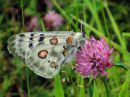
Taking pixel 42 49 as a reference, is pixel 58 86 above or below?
below

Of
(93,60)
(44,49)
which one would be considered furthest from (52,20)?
(93,60)

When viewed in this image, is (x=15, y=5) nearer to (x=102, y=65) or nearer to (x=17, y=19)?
(x=17, y=19)

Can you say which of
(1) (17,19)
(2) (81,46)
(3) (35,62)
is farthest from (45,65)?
(1) (17,19)

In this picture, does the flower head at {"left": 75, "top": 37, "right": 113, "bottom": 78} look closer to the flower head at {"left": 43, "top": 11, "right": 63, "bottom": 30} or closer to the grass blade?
the grass blade

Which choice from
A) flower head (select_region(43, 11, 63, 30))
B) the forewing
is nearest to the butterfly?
the forewing

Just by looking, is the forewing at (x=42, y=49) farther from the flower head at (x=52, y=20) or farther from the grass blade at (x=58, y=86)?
the flower head at (x=52, y=20)

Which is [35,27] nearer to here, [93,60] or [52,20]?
[52,20]
